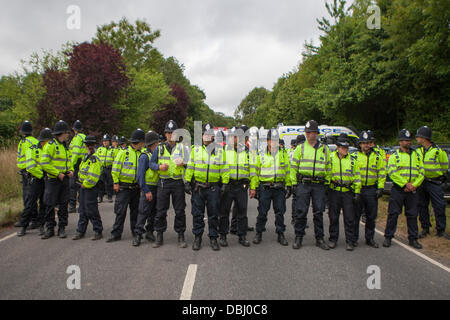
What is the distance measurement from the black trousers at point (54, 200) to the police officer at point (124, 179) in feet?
4.09

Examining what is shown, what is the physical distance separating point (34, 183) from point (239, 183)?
175 inches

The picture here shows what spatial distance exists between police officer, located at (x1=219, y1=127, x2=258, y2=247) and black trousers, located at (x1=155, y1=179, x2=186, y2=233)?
796 mm

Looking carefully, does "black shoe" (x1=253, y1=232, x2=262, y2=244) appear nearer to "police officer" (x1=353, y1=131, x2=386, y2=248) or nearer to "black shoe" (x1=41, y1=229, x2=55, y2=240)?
"police officer" (x1=353, y1=131, x2=386, y2=248)

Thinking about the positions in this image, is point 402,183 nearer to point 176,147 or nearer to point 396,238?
point 396,238

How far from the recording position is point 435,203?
23.1ft

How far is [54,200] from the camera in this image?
7.06 m

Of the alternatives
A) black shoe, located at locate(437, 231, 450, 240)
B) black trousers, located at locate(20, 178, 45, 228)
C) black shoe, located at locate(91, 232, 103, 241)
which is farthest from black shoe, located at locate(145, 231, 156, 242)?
black shoe, located at locate(437, 231, 450, 240)

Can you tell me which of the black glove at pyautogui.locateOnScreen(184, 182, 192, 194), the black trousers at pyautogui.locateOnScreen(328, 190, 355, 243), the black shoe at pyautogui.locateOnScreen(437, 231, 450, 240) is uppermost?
the black glove at pyautogui.locateOnScreen(184, 182, 192, 194)

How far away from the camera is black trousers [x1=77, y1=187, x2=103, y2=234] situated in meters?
6.96

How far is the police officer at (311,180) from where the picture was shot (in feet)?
21.0

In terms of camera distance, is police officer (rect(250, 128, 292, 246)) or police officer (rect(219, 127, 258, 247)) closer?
police officer (rect(219, 127, 258, 247))

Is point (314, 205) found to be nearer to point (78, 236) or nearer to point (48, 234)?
point (78, 236)

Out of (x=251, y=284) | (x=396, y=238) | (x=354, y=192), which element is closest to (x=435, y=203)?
(x=396, y=238)

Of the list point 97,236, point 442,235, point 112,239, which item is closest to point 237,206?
point 112,239
